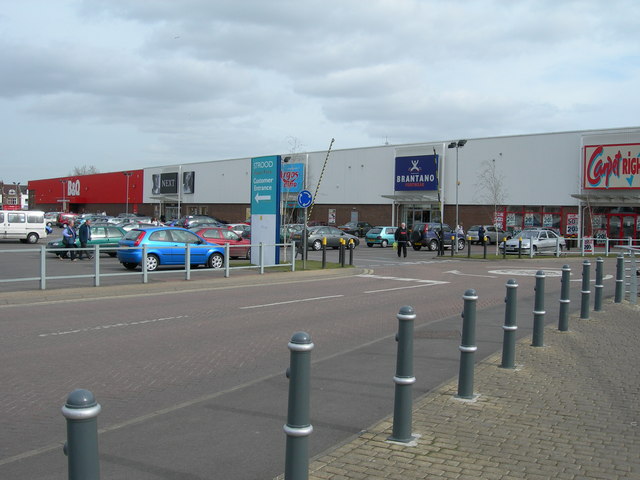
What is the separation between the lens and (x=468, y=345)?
640 cm

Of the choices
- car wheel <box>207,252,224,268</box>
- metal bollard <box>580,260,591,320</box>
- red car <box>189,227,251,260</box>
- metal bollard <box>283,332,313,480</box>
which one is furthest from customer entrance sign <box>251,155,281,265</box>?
metal bollard <box>283,332,313,480</box>

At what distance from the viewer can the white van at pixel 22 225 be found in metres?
40.0

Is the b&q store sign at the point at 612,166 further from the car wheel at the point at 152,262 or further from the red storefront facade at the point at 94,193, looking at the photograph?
the red storefront facade at the point at 94,193

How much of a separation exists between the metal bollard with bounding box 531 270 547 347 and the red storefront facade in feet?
285

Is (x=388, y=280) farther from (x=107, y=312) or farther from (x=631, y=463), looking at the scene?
(x=631, y=463)

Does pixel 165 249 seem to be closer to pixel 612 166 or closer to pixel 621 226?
pixel 612 166

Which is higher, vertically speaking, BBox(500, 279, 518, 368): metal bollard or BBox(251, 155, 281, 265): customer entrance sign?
BBox(251, 155, 281, 265): customer entrance sign

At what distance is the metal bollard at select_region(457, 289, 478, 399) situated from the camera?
633 centimetres

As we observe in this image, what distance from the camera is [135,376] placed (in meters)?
7.75

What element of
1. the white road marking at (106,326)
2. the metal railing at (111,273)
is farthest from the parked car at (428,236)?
the white road marking at (106,326)

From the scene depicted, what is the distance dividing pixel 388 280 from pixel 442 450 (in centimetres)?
1607

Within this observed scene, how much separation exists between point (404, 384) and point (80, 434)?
3013 millimetres

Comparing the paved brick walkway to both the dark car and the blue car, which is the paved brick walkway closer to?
the blue car

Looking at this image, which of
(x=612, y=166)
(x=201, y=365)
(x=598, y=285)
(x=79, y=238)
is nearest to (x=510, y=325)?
(x=201, y=365)
